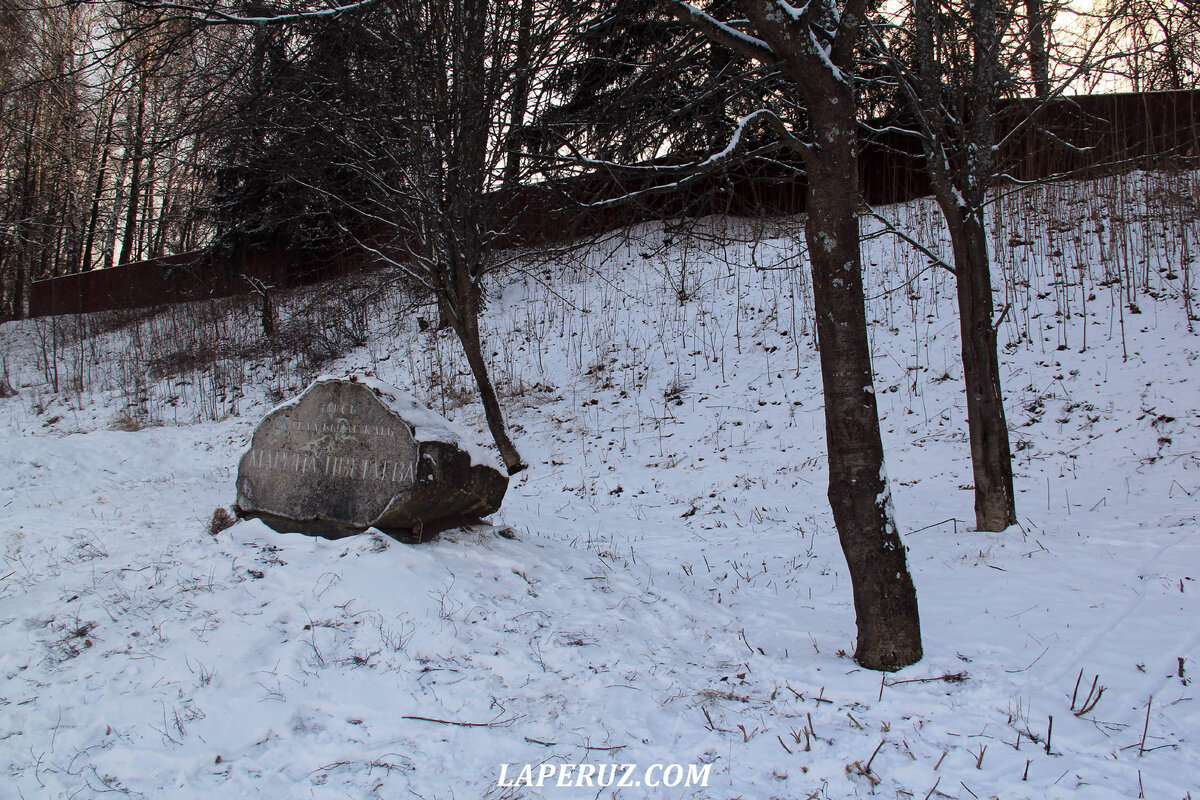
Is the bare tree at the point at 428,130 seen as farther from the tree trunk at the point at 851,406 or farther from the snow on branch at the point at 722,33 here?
the tree trunk at the point at 851,406

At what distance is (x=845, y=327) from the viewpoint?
12.2ft

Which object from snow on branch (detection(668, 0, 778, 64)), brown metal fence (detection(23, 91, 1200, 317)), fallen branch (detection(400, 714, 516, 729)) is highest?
brown metal fence (detection(23, 91, 1200, 317))

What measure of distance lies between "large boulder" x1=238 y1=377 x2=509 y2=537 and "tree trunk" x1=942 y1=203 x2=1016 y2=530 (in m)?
4.14

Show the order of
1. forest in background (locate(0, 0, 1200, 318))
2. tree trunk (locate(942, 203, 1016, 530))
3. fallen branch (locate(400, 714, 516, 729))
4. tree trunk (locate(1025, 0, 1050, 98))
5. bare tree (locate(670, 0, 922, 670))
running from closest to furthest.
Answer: fallen branch (locate(400, 714, 516, 729)) → bare tree (locate(670, 0, 922, 670)) → forest in background (locate(0, 0, 1200, 318)) → tree trunk (locate(1025, 0, 1050, 98)) → tree trunk (locate(942, 203, 1016, 530))

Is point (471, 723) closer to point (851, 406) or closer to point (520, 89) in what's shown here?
point (851, 406)

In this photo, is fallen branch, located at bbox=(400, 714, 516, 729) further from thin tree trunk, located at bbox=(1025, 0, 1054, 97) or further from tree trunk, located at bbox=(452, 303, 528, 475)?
tree trunk, located at bbox=(452, 303, 528, 475)

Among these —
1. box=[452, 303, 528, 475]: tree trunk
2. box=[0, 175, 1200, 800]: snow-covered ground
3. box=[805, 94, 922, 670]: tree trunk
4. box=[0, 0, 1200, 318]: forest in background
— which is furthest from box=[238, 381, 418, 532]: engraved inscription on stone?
box=[452, 303, 528, 475]: tree trunk

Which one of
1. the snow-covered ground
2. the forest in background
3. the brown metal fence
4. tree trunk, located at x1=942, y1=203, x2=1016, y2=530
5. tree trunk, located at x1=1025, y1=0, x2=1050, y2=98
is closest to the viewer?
the snow-covered ground

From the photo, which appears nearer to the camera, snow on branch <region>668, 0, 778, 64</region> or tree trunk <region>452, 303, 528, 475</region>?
snow on branch <region>668, 0, 778, 64</region>

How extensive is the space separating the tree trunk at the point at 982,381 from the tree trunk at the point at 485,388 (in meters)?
5.72

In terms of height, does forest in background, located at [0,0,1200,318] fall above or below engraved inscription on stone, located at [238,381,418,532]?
above

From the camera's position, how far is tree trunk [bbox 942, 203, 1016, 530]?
5.89 metres

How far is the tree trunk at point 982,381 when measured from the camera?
19.3 feet

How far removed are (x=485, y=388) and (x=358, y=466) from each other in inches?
163
